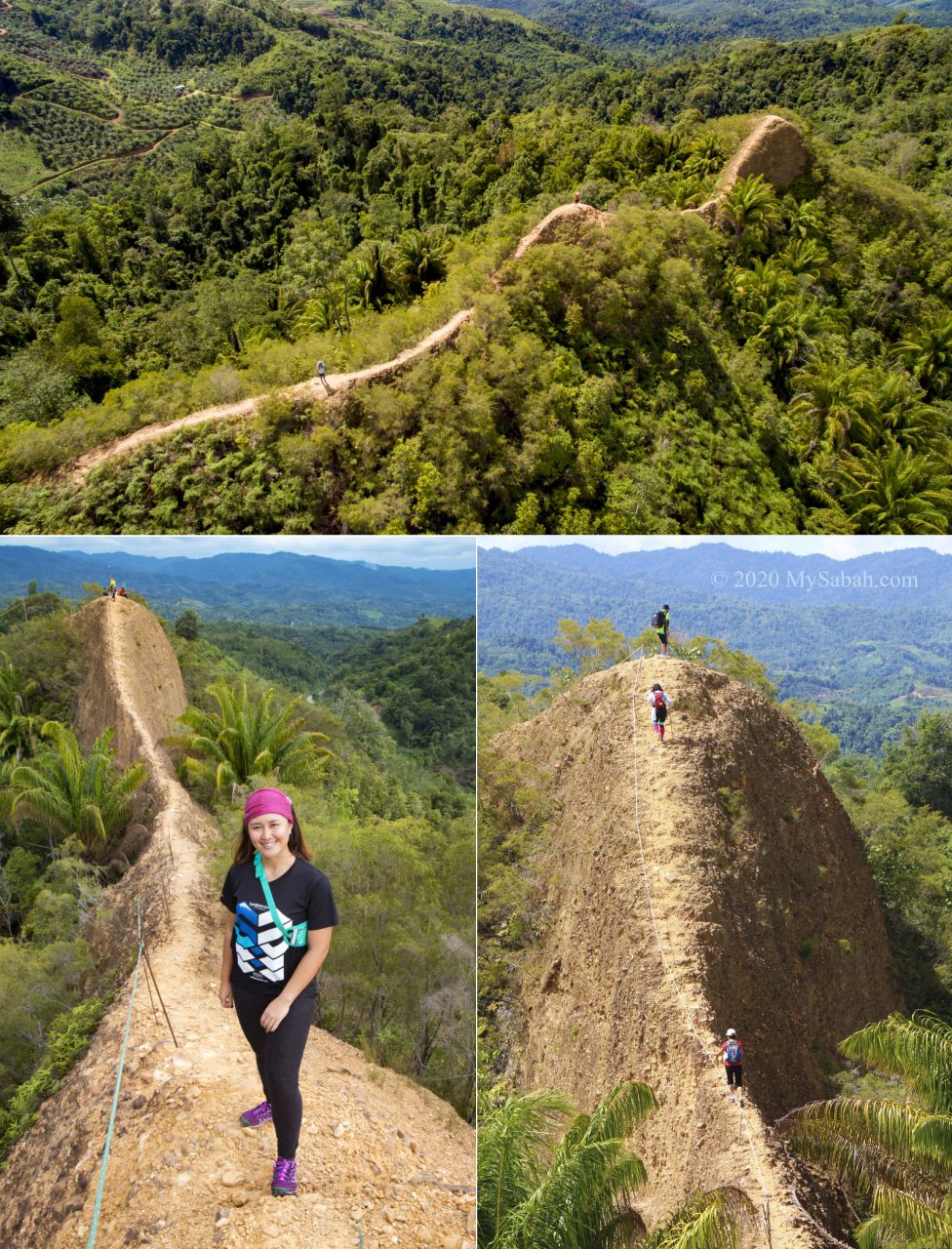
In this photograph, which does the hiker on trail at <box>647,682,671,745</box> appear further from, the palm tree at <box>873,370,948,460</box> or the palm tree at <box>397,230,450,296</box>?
the palm tree at <box>397,230,450,296</box>

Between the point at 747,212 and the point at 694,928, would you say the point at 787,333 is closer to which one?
the point at 747,212

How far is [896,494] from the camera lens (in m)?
11.8

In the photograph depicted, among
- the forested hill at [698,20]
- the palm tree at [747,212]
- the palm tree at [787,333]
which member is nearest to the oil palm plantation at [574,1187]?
the palm tree at [787,333]

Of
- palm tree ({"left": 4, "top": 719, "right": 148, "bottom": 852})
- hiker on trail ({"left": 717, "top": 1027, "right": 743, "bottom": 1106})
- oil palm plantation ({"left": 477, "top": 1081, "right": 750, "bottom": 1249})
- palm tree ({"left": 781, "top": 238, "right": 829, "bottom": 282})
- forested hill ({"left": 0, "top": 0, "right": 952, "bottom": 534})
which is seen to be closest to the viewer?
oil palm plantation ({"left": 477, "top": 1081, "right": 750, "bottom": 1249})

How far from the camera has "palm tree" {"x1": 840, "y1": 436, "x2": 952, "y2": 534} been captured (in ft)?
37.4

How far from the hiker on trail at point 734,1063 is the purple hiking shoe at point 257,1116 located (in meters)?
2.30

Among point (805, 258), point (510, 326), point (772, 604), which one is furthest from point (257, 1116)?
point (805, 258)

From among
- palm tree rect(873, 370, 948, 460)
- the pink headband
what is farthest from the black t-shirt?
palm tree rect(873, 370, 948, 460)

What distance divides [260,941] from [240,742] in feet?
5.19

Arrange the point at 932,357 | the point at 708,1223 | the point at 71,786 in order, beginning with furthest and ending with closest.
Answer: the point at 932,357, the point at 71,786, the point at 708,1223

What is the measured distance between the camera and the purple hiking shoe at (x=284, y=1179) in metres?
3.12

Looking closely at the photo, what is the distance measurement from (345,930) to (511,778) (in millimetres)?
1322

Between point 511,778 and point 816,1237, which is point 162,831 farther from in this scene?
point 816,1237

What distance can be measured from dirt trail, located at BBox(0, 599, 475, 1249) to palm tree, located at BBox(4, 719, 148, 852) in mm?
331
